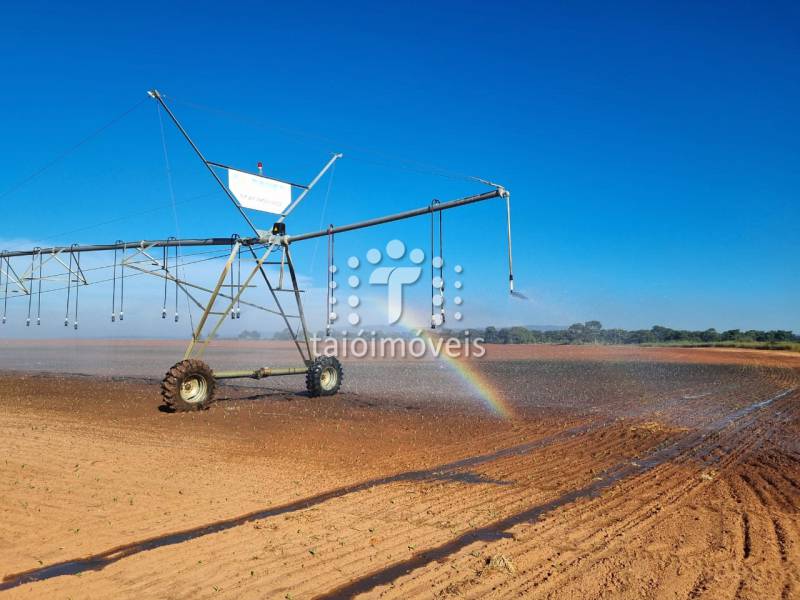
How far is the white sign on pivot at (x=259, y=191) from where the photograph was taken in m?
17.2

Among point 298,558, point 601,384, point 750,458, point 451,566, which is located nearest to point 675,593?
point 451,566

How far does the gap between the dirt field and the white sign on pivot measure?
6.01 meters

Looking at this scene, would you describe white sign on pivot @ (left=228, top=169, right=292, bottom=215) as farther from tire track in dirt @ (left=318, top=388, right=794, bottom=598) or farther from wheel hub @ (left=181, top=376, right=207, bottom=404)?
tire track in dirt @ (left=318, top=388, right=794, bottom=598)

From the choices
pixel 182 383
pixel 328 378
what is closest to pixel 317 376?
pixel 328 378

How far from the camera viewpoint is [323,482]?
9.42 meters

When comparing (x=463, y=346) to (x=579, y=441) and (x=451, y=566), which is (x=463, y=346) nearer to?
(x=579, y=441)

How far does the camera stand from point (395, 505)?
810 cm

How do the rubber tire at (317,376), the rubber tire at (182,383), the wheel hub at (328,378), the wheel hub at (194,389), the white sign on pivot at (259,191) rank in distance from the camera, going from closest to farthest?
the rubber tire at (182,383), the wheel hub at (194,389), the white sign on pivot at (259,191), the rubber tire at (317,376), the wheel hub at (328,378)

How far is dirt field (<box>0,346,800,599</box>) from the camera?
5.71 meters

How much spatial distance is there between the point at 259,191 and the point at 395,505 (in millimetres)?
12106

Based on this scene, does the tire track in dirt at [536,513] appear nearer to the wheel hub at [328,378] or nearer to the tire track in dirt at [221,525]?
the tire track in dirt at [221,525]

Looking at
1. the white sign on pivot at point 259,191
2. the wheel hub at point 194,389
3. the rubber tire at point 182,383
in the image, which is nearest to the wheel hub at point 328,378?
the rubber tire at point 182,383

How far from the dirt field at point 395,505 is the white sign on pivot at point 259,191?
6.01 metres

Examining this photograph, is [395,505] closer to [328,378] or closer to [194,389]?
[194,389]
